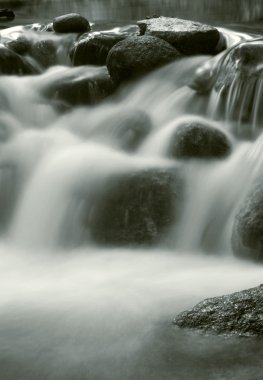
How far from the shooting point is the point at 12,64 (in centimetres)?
962

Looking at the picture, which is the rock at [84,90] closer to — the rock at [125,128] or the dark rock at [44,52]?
the rock at [125,128]

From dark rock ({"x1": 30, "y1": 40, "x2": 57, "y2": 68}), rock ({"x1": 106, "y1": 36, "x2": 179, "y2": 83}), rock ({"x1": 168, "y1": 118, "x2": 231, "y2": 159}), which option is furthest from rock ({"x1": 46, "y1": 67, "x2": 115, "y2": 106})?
rock ({"x1": 168, "y1": 118, "x2": 231, "y2": 159})

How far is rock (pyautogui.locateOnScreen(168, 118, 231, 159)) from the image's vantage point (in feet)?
20.4

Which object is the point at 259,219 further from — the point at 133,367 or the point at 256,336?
A: the point at 133,367

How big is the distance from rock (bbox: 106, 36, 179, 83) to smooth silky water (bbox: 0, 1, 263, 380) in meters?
0.16

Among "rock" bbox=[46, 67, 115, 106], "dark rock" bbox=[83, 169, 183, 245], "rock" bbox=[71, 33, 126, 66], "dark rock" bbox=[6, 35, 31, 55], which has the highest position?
"rock" bbox=[71, 33, 126, 66]

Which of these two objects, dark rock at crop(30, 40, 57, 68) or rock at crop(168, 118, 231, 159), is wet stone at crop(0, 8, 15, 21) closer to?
dark rock at crop(30, 40, 57, 68)

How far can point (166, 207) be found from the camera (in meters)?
5.62

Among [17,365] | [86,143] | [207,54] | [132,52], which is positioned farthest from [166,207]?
[207,54]

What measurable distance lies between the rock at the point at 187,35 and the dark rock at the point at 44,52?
1.96 m

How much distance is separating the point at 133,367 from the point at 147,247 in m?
2.13

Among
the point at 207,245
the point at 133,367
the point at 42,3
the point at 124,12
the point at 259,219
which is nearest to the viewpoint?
the point at 133,367

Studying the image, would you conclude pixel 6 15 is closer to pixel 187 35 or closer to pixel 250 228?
pixel 187 35

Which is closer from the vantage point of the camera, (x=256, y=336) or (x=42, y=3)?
(x=256, y=336)
